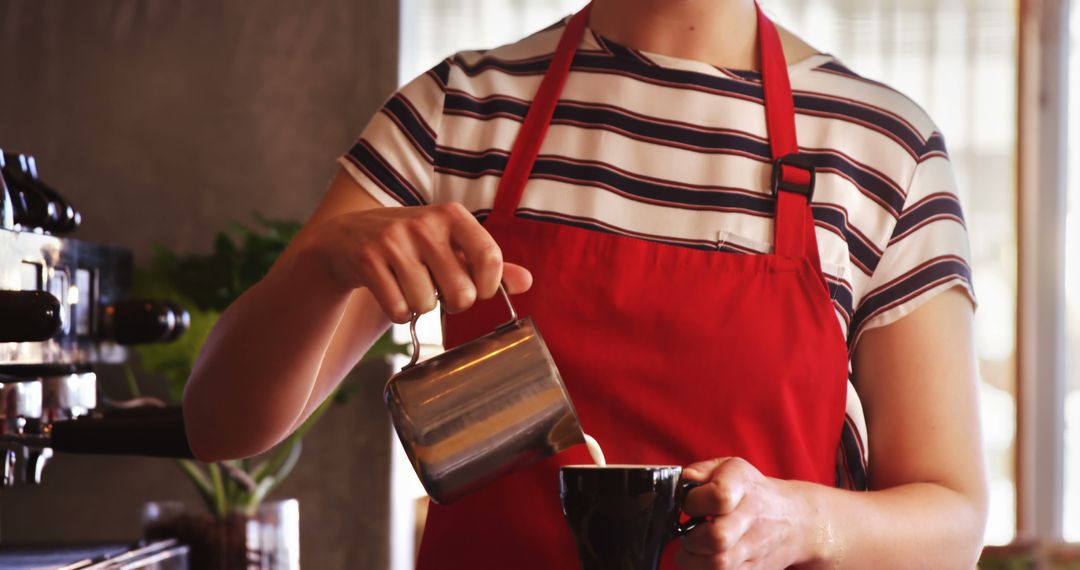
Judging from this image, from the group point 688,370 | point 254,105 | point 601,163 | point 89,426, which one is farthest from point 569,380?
point 254,105

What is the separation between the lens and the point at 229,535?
181cm

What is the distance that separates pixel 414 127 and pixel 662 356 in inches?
11.9

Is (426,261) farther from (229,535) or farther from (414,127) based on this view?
(229,535)

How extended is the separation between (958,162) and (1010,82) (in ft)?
0.81

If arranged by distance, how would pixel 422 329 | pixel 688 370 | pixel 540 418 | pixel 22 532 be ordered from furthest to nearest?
pixel 422 329
pixel 22 532
pixel 688 370
pixel 540 418

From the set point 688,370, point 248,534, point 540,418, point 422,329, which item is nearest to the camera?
point 540,418

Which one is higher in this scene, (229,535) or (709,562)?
(709,562)

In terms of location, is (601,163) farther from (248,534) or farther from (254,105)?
(254,105)

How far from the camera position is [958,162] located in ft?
9.74

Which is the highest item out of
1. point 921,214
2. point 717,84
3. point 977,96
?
point 977,96

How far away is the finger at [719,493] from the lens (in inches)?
29.5

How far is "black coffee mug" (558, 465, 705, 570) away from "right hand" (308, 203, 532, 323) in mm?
137

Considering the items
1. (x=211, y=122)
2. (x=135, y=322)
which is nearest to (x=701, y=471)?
(x=135, y=322)

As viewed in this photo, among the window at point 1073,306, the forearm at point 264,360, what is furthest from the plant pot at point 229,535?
the window at point 1073,306
